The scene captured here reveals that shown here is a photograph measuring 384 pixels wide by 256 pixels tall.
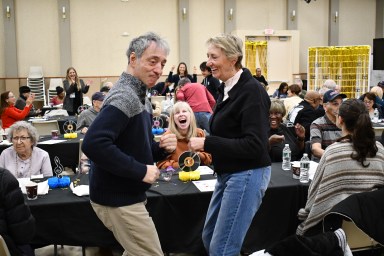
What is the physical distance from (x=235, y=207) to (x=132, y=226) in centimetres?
54

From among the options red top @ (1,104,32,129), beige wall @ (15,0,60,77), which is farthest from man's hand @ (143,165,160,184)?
beige wall @ (15,0,60,77)

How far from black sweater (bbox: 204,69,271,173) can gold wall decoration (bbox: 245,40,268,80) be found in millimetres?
12578

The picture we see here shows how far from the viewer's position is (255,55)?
1477 cm

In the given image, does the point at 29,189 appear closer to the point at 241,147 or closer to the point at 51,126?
the point at 241,147

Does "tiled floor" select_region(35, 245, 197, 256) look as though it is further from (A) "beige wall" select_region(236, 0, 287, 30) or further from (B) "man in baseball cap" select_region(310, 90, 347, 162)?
(A) "beige wall" select_region(236, 0, 287, 30)

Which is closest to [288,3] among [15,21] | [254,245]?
[15,21]

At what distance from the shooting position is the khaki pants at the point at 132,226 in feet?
6.35

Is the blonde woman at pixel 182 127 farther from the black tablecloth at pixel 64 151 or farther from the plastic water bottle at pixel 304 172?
the black tablecloth at pixel 64 151

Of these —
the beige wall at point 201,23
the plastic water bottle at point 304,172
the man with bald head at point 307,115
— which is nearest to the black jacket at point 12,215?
the plastic water bottle at point 304,172

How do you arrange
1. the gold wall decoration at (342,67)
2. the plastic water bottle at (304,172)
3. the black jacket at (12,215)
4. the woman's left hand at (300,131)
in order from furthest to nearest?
the gold wall decoration at (342,67) → the woman's left hand at (300,131) → the plastic water bottle at (304,172) → the black jacket at (12,215)

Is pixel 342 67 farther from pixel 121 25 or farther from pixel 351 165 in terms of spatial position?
pixel 351 165

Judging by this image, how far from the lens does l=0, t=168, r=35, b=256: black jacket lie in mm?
2271

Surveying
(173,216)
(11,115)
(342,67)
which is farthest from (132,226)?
(342,67)

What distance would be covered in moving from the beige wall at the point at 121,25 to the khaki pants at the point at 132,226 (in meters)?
12.0
